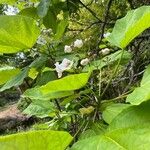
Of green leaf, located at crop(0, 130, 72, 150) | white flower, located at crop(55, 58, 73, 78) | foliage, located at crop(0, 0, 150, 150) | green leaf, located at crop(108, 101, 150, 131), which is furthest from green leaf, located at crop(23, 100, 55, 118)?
green leaf, located at crop(0, 130, 72, 150)

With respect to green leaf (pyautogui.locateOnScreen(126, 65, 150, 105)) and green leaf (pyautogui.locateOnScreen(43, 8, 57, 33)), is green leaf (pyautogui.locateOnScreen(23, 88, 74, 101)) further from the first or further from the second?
green leaf (pyautogui.locateOnScreen(43, 8, 57, 33))

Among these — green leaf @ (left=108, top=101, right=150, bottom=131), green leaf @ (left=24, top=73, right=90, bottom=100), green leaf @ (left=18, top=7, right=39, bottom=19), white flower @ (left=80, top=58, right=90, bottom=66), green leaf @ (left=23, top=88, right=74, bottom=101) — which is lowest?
green leaf @ (left=108, top=101, right=150, bottom=131)

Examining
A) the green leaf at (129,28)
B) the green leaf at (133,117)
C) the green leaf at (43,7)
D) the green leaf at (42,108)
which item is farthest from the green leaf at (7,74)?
the green leaf at (133,117)

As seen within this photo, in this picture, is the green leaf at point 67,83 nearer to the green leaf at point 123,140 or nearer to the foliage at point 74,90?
the foliage at point 74,90

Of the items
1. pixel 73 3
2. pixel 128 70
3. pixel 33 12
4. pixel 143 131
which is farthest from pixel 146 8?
pixel 128 70

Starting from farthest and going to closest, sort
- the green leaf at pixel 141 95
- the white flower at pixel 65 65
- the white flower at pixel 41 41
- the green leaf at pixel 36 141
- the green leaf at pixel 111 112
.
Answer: the white flower at pixel 41 41, the white flower at pixel 65 65, the green leaf at pixel 111 112, the green leaf at pixel 141 95, the green leaf at pixel 36 141

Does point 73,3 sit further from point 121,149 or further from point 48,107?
point 121,149

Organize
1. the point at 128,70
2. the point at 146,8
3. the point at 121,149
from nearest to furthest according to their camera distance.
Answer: the point at 121,149
the point at 146,8
the point at 128,70
